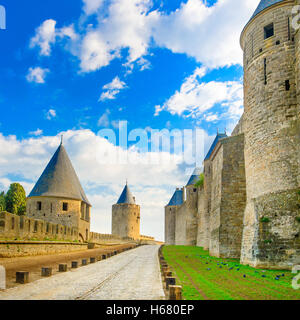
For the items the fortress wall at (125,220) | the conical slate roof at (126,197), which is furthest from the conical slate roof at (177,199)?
the conical slate roof at (126,197)

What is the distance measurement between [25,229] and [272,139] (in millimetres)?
11429

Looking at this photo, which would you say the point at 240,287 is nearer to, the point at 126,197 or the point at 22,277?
the point at 22,277

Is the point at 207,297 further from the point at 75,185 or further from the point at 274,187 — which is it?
the point at 75,185

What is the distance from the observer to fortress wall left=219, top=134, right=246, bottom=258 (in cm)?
1598

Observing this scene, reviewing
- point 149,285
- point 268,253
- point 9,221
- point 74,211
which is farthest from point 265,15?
point 74,211

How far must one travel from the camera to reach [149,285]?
7.67m

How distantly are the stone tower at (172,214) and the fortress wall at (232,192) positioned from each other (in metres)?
39.5

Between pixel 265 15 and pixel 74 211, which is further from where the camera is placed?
pixel 74 211

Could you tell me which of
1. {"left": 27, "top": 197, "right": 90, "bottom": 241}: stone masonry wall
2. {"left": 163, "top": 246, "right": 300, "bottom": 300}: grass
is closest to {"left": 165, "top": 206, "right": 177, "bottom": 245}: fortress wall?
{"left": 27, "top": 197, "right": 90, "bottom": 241}: stone masonry wall

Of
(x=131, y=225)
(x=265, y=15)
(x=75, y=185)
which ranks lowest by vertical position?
(x=131, y=225)

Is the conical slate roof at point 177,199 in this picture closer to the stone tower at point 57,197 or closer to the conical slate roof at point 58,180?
the stone tower at point 57,197
